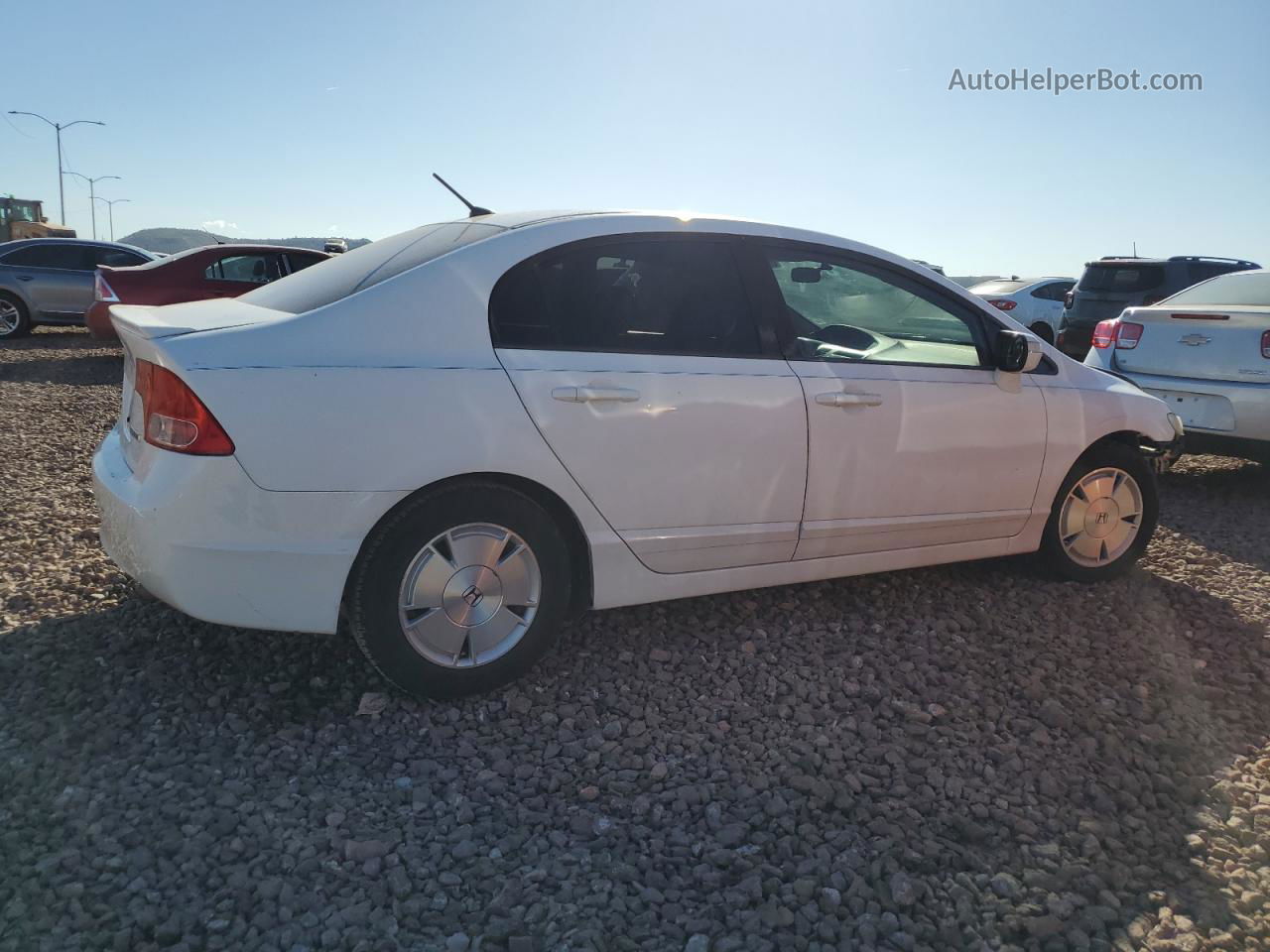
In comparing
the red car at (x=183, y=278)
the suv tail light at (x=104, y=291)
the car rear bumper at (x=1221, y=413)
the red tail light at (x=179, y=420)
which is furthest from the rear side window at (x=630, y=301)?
the suv tail light at (x=104, y=291)

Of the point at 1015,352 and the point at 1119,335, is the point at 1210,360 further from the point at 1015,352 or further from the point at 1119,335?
the point at 1015,352

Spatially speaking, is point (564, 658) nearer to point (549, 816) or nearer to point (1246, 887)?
point (549, 816)

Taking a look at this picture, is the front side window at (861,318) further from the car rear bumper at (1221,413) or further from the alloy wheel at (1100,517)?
the car rear bumper at (1221,413)

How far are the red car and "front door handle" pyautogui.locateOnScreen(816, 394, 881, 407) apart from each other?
8654 millimetres

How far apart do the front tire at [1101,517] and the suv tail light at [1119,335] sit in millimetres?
2369

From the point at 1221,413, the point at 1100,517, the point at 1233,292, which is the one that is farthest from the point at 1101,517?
the point at 1233,292

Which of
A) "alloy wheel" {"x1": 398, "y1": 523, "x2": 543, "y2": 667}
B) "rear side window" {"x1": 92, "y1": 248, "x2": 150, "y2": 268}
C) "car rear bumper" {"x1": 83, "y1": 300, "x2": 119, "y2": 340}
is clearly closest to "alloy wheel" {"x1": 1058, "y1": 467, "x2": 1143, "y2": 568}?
"alloy wheel" {"x1": 398, "y1": 523, "x2": 543, "y2": 667}

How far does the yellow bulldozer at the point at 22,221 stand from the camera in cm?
3819

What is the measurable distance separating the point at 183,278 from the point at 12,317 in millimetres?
5219

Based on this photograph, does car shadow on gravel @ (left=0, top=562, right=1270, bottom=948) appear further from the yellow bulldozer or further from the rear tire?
the yellow bulldozer

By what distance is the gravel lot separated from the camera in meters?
2.20

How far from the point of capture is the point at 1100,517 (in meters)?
4.39

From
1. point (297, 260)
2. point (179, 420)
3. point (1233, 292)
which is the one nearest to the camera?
point (179, 420)

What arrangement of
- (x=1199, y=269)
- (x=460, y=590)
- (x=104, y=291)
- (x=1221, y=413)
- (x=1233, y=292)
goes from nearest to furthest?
1. (x=460, y=590)
2. (x=1221, y=413)
3. (x=1233, y=292)
4. (x=104, y=291)
5. (x=1199, y=269)
